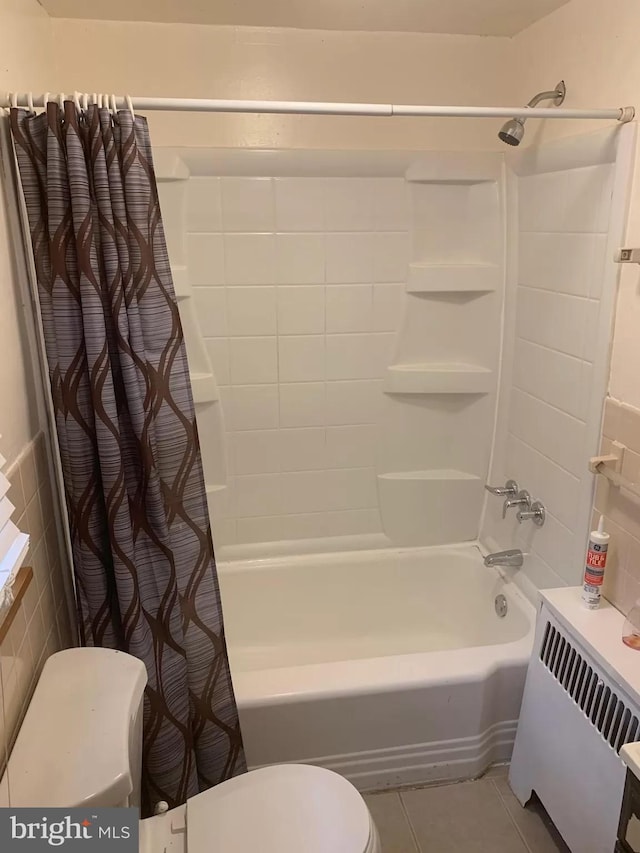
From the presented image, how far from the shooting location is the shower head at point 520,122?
173 centimetres

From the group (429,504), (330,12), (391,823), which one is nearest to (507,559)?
(429,504)

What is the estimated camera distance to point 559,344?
6.34 feet

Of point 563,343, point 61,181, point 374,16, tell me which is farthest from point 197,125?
point 563,343

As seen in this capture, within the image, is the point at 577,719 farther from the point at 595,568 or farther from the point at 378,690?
the point at 378,690

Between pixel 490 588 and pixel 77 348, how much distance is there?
1.63 m

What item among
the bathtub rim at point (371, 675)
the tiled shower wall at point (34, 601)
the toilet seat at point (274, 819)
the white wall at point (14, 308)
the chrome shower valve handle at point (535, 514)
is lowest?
the bathtub rim at point (371, 675)

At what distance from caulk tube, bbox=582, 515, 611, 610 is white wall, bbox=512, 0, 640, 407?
34 centimetres

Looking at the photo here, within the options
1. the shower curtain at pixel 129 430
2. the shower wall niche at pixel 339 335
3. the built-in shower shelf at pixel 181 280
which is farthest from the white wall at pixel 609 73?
the built-in shower shelf at pixel 181 280

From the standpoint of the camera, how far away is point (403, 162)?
2.13 m

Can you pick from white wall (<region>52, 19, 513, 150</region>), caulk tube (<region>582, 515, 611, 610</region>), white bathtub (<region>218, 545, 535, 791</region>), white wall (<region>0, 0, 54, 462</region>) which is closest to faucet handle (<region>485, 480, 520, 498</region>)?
white bathtub (<region>218, 545, 535, 791</region>)

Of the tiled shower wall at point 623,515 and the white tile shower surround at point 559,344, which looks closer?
the tiled shower wall at point 623,515

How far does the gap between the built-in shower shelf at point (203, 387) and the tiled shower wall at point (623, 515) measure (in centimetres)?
124

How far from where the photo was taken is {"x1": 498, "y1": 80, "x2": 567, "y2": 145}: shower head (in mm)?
1729

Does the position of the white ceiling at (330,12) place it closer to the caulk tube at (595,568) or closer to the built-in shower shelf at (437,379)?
the built-in shower shelf at (437,379)
